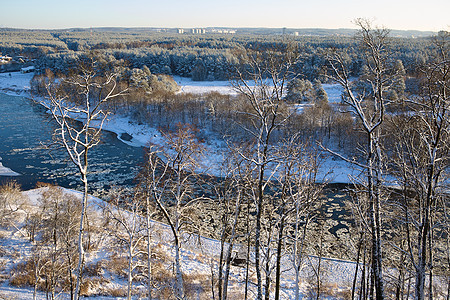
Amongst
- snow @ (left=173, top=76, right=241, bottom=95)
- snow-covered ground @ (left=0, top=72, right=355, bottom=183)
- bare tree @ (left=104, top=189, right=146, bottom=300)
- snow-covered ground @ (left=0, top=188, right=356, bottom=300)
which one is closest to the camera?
bare tree @ (left=104, top=189, right=146, bottom=300)

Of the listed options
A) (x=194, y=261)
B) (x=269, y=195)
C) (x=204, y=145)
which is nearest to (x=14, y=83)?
(x=204, y=145)

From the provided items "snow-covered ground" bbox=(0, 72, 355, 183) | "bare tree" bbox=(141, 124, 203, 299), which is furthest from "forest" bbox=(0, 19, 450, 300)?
"snow-covered ground" bbox=(0, 72, 355, 183)

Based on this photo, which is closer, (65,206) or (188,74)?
(65,206)

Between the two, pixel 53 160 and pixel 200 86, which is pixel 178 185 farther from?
pixel 200 86

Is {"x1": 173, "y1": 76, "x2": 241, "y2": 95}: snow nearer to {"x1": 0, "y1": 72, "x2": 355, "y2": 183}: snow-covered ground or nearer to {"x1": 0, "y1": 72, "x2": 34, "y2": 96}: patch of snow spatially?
{"x1": 0, "y1": 72, "x2": 355, "y2": 183}: snow-covered ground

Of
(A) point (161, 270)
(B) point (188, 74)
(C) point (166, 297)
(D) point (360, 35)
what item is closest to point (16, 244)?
(A) point (161, 270)

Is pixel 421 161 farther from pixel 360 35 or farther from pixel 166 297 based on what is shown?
pixel 166 297
